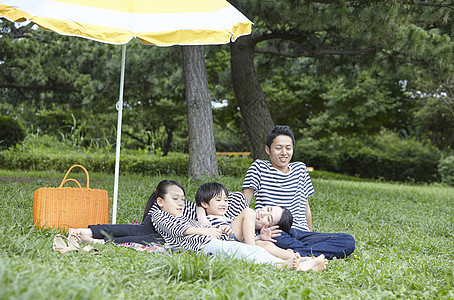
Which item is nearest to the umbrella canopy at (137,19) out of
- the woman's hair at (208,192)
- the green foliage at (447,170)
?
the woman's hair at (208,192)

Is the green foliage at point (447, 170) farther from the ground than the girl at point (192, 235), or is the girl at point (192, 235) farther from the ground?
the girl at point (192, 235)

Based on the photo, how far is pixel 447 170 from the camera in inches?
547

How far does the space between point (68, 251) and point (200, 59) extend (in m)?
4.53

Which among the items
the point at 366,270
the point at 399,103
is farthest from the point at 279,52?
the point at 399,103

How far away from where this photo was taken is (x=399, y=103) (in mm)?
15180

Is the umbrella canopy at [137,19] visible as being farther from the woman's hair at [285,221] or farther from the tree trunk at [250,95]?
the tree trunk at [250,95]

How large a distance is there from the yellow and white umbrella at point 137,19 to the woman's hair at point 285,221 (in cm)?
127

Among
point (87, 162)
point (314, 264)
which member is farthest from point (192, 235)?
point (87, 162)

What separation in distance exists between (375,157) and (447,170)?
2419mm

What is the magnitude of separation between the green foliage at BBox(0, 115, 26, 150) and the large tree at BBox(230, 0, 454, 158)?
6.61 m

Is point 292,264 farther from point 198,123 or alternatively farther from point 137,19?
point 198,123

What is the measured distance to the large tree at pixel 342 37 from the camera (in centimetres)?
588

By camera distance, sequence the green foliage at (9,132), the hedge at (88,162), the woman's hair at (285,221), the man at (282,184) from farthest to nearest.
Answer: the green foliage at (9,132)
the hedge at (88,162)
the man at (282,184)
the woman's hair at (285,221)

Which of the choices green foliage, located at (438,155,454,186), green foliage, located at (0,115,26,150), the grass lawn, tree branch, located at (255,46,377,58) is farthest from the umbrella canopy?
green foliage, located at (438,155,454,186)
